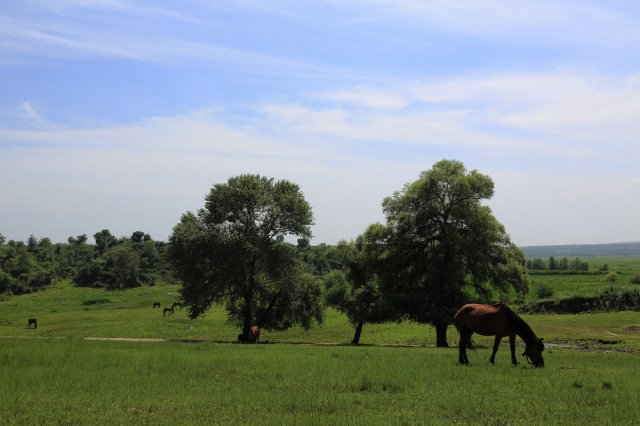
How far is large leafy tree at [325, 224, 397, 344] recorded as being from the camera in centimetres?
4338

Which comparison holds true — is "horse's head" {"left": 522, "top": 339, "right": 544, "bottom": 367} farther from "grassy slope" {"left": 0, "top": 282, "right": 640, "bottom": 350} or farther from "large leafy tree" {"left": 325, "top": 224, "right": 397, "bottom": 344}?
"grassy slope" {"left": 0, "top": 282, "right": 640, "bottom": 350}

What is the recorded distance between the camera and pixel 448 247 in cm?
4050

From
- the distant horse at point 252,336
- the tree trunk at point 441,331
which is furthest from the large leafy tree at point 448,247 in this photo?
the distant horse at point 252,336

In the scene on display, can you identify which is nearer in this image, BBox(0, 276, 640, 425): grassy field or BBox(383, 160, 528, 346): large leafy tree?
BBox(0, 276, 640, 425): grassy field

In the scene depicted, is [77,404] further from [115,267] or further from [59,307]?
[115,267]

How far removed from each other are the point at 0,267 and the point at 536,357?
507ft

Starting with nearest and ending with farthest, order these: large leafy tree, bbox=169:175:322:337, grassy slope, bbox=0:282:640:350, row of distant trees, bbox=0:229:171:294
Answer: large leafy tree, bbox=169:175:322:337, grassy slope, bbox=0:282:640:350, row of distant trees, bbox=0:229:171:294

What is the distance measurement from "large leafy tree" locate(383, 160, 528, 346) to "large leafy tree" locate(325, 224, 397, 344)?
145 cm

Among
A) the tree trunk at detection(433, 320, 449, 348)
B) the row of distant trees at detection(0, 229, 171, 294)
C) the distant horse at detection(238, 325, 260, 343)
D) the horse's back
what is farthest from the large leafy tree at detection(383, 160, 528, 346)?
the row of distant trees at detection(0, 229, 171, 294)

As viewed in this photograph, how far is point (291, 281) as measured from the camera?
48469 mm

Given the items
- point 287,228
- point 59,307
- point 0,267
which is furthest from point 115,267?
point 287,228

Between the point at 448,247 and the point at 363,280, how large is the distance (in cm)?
1225

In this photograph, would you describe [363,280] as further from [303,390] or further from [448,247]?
[303,390]

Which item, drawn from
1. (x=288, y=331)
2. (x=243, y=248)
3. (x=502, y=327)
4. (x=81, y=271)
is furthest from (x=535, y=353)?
(x=81, y=271)
